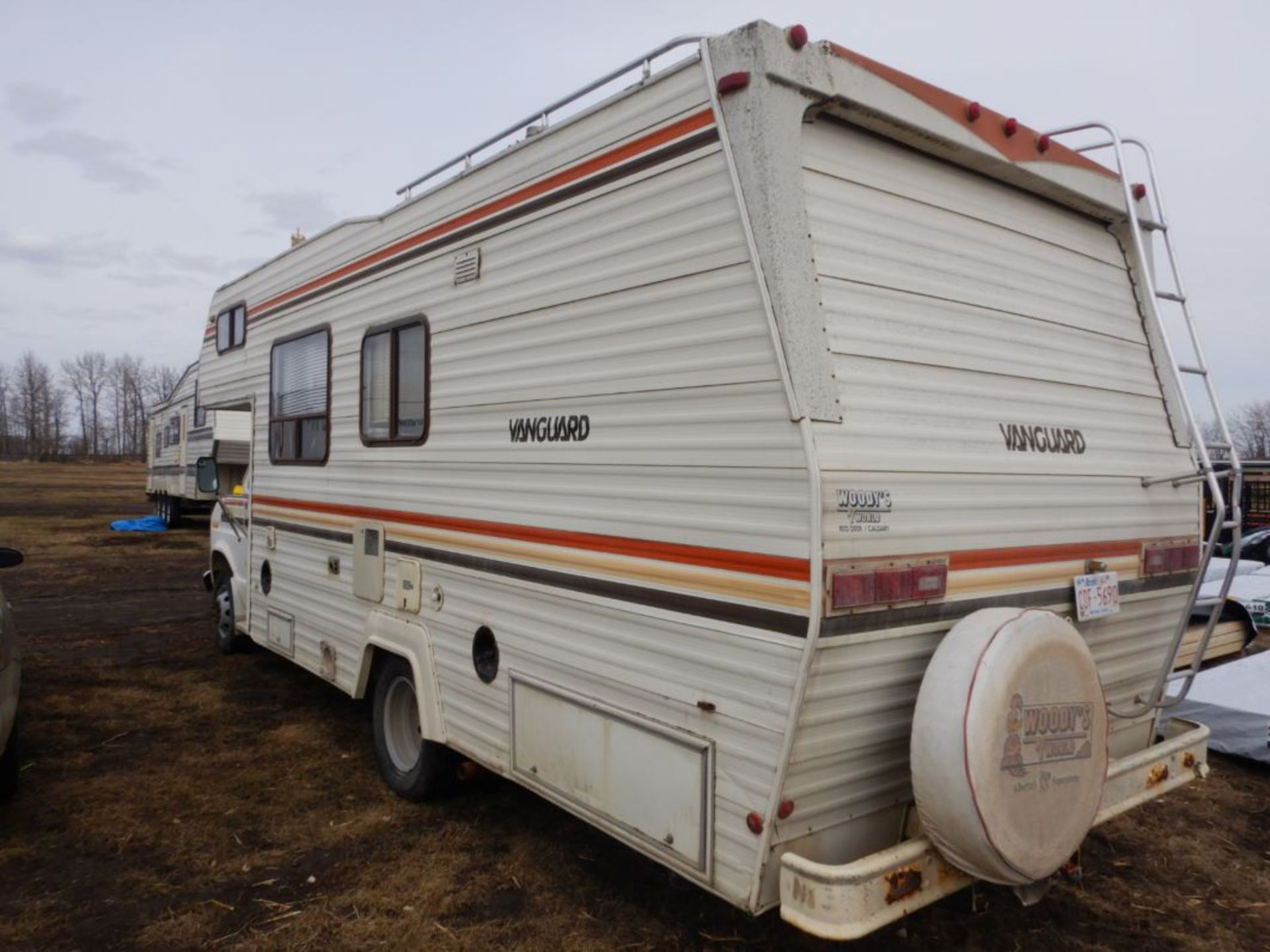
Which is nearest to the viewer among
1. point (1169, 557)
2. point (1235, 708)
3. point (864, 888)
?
point (864, 888)

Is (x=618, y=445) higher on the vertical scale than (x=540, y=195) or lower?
lower

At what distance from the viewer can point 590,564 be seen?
3.32 meters

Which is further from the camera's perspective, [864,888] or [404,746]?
[404,746]

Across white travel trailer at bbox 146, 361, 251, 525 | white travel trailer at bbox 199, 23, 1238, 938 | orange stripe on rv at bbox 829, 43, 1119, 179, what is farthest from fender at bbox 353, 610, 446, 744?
white travel trailer at bbox 146, 361, 251, 525

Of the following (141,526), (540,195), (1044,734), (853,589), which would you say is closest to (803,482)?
(853,589)

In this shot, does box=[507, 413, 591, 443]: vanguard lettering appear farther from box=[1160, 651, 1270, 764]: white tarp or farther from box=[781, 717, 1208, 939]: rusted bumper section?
box=[1160, 651, 1270, 764]: white tarp

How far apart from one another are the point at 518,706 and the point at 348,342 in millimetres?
2655

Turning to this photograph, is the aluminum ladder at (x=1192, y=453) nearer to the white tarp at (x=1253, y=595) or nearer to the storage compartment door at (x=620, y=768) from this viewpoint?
the storage compartment door at (x=620, y=768)

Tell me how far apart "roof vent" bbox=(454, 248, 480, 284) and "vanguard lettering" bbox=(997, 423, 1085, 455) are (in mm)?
2389

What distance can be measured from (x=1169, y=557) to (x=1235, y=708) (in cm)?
Answer: 262

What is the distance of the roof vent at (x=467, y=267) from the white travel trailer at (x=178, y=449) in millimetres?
11660

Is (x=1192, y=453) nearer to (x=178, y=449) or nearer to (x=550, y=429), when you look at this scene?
(x=550, y=429)

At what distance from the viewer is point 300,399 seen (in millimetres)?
5840

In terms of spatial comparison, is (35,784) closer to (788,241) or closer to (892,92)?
(788,241)
